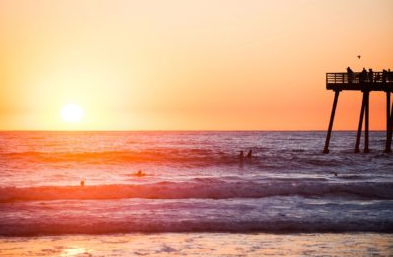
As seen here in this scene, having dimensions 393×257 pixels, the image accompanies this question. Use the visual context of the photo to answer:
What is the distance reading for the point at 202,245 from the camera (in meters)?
14.6

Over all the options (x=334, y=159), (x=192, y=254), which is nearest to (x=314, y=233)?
(x=192, y=254)

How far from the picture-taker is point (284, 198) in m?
24.7

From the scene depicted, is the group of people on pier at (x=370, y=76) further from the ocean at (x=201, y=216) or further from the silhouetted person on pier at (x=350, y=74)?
the ocean at (x=201, y=216)

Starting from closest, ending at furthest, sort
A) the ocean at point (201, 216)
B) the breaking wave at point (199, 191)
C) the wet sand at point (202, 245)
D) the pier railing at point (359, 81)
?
the wet sand at point (202, 245), the ocean at point (201, 216), the breaking wave at point (199, 191), the pier railing at point (359, 81)

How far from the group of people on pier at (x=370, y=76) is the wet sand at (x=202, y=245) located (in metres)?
26.7

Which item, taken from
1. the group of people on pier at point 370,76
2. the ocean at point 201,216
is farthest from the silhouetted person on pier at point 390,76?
the ocean at point 201,216

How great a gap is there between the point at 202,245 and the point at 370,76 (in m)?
30.2

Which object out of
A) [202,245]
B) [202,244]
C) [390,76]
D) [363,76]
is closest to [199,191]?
[202,244]

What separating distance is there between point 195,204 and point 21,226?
24.2ft

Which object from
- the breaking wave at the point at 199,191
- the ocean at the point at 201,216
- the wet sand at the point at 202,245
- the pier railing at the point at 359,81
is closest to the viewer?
the wet sand at the point at 202,245

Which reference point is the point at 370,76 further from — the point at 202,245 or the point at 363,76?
the point at 202,245

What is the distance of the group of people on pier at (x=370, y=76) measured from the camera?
135ft

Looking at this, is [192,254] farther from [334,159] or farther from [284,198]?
[334,159]

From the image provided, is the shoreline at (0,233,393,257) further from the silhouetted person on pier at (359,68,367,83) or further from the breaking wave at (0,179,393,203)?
the silhouetted person on pier at (359,68,367,83)
